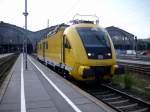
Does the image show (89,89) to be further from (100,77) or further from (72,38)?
(72,38)

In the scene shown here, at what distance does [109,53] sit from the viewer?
1572 cm

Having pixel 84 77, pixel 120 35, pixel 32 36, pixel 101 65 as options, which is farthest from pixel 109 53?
pixel 120 35

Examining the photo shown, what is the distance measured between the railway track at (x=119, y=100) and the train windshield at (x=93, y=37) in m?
2.08

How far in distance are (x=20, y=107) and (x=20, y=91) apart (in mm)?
3588

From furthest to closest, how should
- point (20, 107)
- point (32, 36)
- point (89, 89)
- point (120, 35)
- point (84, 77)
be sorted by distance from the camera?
point (120, 35) < point (32, 36) < point (89, 89) < point (84, 77) < point (20, 107)

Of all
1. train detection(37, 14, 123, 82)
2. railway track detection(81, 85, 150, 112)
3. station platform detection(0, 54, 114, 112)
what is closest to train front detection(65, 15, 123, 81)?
train detection(37, 14, 123, 82)

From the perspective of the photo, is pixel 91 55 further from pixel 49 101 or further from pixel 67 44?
pixel 49 101

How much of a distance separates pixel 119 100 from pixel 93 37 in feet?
14.2

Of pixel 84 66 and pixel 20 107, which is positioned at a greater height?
pixel 84 66

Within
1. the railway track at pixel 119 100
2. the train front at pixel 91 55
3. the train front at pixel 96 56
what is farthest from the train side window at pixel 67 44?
the railway track at pixel 119 100

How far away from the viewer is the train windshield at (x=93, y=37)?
51.7ft

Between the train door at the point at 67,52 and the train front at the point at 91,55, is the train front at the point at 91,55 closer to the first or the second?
the train front at the point at 91,55

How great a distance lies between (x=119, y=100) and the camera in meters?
12.7

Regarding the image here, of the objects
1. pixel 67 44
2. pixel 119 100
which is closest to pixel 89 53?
pixel 67 44
